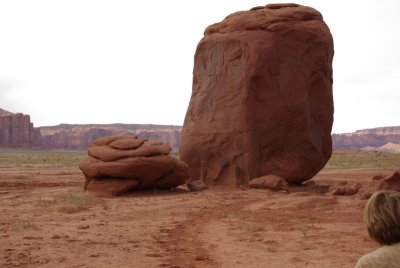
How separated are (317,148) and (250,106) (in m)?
3.01

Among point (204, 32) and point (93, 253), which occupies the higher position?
point (204, 32)

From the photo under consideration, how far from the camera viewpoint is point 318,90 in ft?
63.1

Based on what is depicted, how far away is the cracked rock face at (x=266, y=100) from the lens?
18391 millimetres

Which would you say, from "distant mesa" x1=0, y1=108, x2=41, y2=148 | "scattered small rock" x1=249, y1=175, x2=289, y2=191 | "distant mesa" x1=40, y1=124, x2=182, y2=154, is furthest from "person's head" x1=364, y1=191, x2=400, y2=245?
"distant mesa" x1=40, y1=124, x2=182, y2=154

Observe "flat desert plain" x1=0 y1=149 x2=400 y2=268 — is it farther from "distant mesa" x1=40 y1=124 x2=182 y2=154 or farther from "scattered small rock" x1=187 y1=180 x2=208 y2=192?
"distant mesa" x1=40 y1=124 x2=182 y2=154

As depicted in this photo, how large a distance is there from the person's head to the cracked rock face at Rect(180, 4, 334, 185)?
1552cm

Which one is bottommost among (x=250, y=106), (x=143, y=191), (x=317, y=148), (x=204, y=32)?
(x=143, y=191)

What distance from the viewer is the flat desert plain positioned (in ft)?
24.1

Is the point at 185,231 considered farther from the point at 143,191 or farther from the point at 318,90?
the point at 318,90

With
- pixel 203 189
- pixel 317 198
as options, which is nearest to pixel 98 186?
pixel 203 189

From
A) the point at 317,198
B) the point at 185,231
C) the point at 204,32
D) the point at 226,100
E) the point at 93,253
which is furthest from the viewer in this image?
the point at 204,32

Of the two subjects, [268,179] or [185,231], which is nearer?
[185,231]

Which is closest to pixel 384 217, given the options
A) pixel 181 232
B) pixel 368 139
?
pixel 181 232

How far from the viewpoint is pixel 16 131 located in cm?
9712
